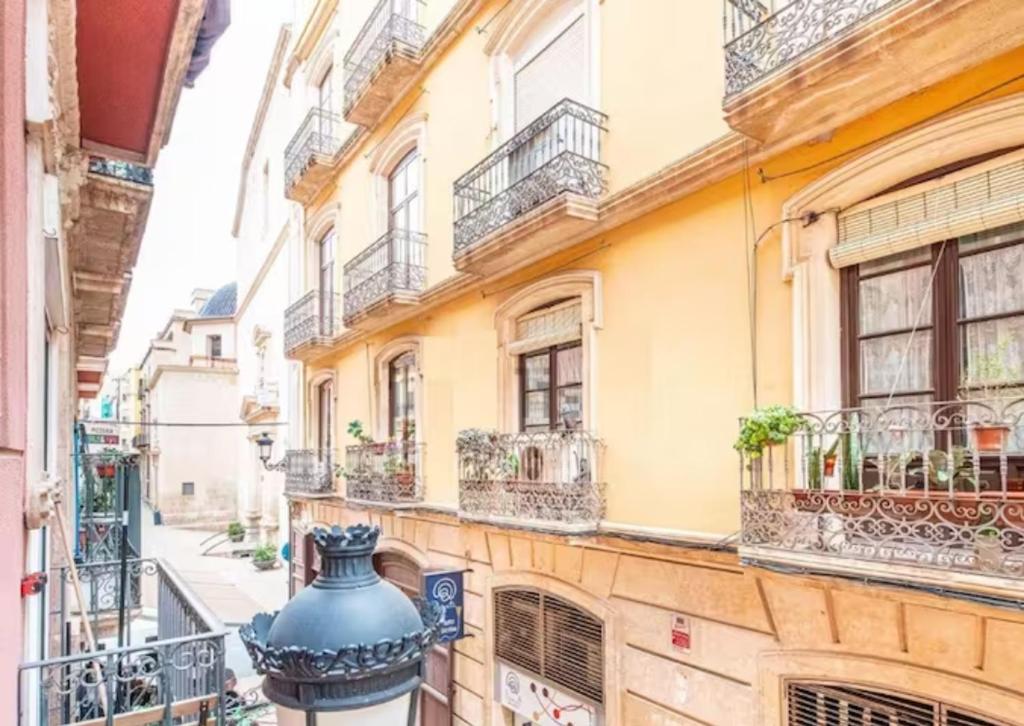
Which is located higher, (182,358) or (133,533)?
(182,358)

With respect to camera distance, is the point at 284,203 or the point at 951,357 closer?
Result: the point at 951,357

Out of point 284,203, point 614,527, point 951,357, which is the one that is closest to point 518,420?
point 614,527

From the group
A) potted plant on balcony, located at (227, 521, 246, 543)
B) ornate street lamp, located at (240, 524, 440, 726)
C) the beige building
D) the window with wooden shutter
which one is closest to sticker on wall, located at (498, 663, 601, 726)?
ornate street lamp, located at (240, 524, 440, 726)

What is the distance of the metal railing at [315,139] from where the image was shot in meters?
14.9

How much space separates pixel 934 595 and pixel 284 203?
20.1 meters

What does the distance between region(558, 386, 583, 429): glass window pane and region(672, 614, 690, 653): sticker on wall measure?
7.86 feet

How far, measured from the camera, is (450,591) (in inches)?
373

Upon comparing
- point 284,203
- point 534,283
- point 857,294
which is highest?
point 284,203

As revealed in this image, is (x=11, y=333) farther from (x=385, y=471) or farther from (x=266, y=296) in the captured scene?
(x=266, y=296)

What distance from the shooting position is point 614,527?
711 cm

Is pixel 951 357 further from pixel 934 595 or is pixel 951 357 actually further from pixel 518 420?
pixel 518 420

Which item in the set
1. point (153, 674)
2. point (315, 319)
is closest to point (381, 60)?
point (315, 319)

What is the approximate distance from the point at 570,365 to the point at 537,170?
7.76 ft

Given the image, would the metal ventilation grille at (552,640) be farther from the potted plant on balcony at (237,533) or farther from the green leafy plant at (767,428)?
the potted plant on balcony at (237,533)
